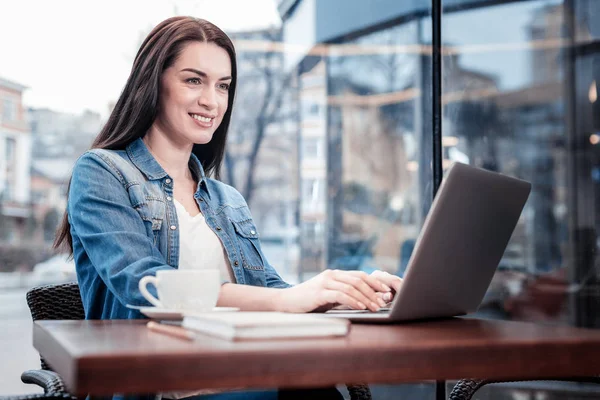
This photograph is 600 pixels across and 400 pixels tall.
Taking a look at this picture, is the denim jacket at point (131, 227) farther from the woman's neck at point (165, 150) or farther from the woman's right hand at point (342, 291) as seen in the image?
the woman's right hand at point (342, 291)

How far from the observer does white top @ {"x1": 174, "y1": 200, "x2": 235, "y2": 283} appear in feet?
5.62

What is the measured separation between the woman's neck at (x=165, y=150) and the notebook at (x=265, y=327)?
914 mm

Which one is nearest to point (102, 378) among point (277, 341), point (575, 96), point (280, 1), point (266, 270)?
point (277, 341)

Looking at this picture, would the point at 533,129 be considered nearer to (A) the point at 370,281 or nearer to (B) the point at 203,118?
(B) the point at 203,118

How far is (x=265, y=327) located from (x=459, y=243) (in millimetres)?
431

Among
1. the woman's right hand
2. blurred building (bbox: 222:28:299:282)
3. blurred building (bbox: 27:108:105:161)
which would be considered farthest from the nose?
blurred building (bbox: 222:28:299:282)

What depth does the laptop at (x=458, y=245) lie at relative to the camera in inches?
42.9

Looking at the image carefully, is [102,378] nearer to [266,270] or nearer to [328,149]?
[266,270]

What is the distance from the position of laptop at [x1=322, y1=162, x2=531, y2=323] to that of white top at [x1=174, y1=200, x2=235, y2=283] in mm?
549

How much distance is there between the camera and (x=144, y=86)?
68.9 inches

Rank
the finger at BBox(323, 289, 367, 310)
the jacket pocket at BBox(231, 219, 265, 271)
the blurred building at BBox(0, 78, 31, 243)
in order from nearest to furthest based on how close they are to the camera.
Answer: the finger at BBox(323, 289, 367, 310) → the jacket pocket at BBox(231, 219, 265, 271) → the blurred building at BBox(0, 78, 31, 243)

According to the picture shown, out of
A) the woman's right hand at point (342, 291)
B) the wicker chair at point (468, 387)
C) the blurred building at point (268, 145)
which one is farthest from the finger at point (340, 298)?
the blurred building at point (268, 145)

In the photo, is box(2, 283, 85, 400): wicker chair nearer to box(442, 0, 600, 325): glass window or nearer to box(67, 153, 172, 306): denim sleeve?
box(67, 153, 172, 306): denim sleeve

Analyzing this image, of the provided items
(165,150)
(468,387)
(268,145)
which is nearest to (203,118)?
(165,150)
